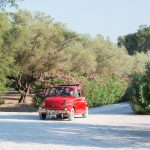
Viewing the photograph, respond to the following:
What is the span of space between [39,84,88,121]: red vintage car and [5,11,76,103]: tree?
1388 cm

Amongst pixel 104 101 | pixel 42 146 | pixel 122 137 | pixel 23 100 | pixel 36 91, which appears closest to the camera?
pixel 42 146

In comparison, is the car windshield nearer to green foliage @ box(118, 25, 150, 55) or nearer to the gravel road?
the gravel road

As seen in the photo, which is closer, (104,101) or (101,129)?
(101,129)

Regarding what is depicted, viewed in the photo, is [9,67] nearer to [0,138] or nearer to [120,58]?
[0,138]

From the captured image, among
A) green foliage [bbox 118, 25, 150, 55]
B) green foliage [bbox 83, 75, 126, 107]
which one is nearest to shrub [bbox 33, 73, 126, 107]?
green foliage [bbox 83, 75, 126, 107]

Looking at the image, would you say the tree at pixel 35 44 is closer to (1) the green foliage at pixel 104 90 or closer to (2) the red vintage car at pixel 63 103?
(1) the green foliage at pixel 104 90

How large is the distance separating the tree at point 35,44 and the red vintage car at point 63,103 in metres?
13.9

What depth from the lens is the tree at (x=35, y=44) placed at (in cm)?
3747

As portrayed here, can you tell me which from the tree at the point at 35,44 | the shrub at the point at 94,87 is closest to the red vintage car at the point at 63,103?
the shrub at the point at 94,87

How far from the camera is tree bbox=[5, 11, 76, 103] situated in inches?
1475

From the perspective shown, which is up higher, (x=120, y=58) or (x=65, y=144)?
(x=120, y=58)

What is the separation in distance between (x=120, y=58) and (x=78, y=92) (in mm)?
44144

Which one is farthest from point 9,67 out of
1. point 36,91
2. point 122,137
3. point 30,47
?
point 122,137

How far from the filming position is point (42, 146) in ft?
40.1
